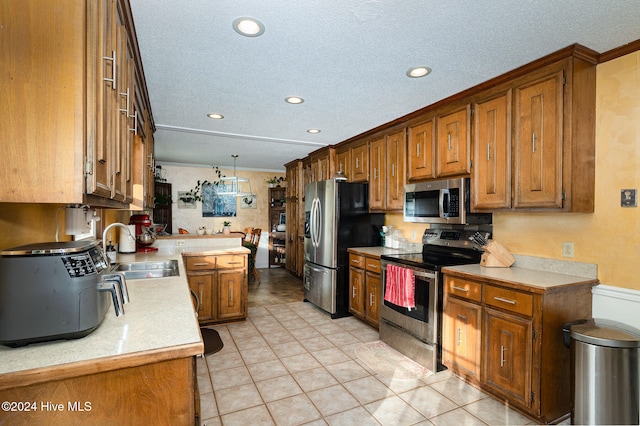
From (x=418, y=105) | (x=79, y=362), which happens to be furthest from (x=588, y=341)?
(x=79, y=362)

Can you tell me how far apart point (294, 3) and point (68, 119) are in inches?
45.6

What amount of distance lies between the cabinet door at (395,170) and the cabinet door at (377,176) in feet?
0.28

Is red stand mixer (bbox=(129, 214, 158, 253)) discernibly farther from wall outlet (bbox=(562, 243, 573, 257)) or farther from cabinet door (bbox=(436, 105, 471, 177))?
wall outlet (bbox=(562, 243, 573, 257))

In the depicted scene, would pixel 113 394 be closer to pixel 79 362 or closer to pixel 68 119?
pixel 79 362

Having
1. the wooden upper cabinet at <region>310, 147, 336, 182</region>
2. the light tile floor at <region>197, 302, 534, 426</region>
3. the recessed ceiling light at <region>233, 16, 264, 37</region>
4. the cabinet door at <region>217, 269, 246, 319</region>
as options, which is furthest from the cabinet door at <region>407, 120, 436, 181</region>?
the cabinet door at <region>217, 269, 246, 319</region>

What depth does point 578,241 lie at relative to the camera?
7.61ft

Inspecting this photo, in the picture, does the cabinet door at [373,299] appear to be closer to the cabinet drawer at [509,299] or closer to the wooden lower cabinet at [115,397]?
the cabinet drawer at [509,299]

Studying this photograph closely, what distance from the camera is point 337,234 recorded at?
400 cm

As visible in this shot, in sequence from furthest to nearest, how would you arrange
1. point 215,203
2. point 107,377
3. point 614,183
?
point 215,203
point 614,183
point 107,377

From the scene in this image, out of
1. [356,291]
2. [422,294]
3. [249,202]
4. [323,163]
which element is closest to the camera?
[422,294]

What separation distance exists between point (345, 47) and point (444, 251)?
2.14 m

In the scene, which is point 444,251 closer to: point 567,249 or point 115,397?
point 567,249

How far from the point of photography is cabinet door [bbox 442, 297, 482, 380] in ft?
7.83

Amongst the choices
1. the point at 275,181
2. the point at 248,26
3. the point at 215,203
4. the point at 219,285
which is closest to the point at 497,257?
the point at 248,26
